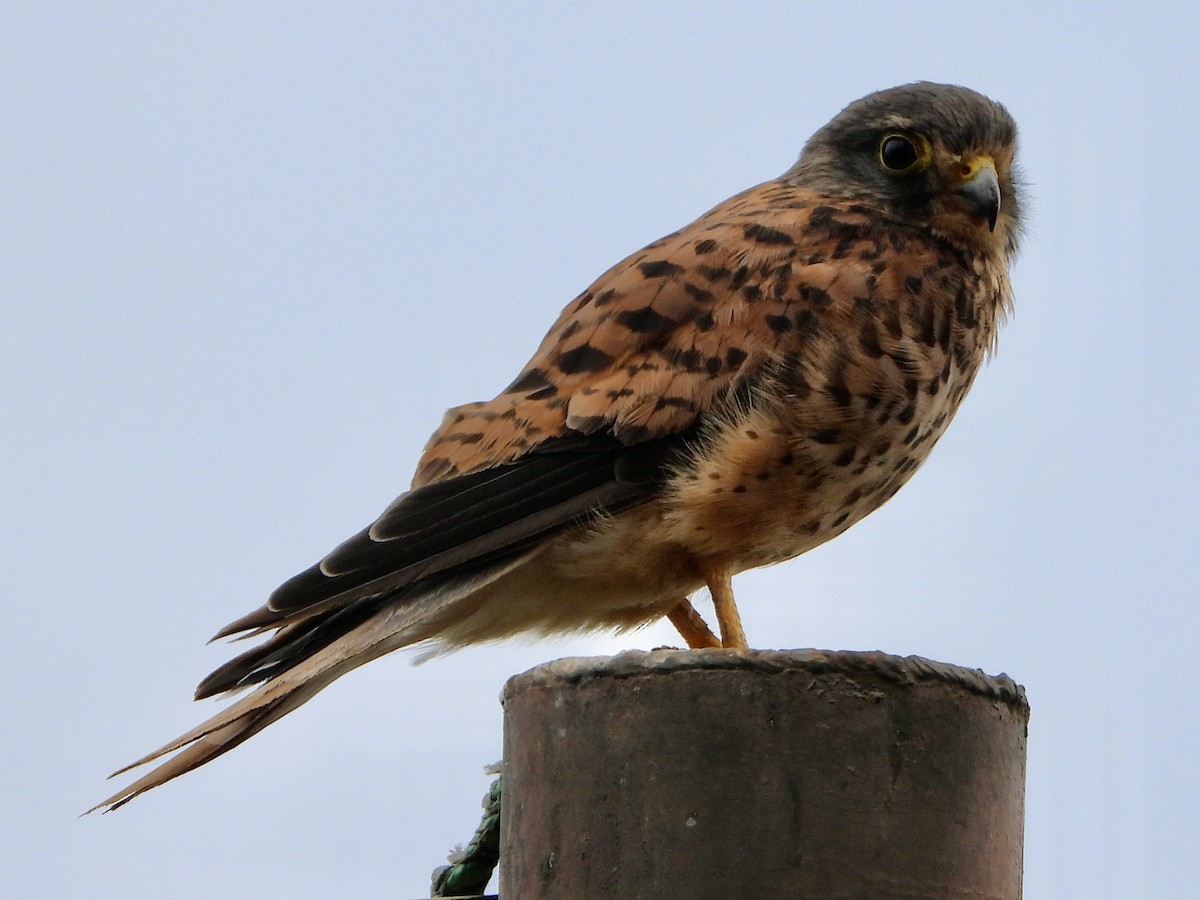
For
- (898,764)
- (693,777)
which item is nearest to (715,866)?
(693,777)

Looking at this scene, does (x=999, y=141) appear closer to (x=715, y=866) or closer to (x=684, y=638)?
(x=684, y=638)

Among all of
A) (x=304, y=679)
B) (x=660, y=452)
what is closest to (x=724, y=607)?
(x=660, y=452)

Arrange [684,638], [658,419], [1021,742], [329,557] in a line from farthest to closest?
[684,638] < [658,419] < [329,557] < [1021,742]

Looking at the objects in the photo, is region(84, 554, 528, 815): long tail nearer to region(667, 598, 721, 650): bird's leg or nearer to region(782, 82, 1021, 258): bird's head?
region(667, 598, 721, 650): bird's leg

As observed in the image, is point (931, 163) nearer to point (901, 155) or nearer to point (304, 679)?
point (901, 155)

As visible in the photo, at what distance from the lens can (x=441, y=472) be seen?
325 cm

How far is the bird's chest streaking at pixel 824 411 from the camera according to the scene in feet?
10.4

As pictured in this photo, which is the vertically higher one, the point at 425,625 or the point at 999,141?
the point at 999,141

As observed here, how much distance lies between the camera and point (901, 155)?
3.86m

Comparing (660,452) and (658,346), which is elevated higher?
(658,346)

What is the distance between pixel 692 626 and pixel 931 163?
1.33 meters

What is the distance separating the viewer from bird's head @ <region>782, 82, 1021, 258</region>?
12.2ft

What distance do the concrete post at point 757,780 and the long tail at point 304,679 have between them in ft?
1.92

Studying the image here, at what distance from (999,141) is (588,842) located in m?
2.35
